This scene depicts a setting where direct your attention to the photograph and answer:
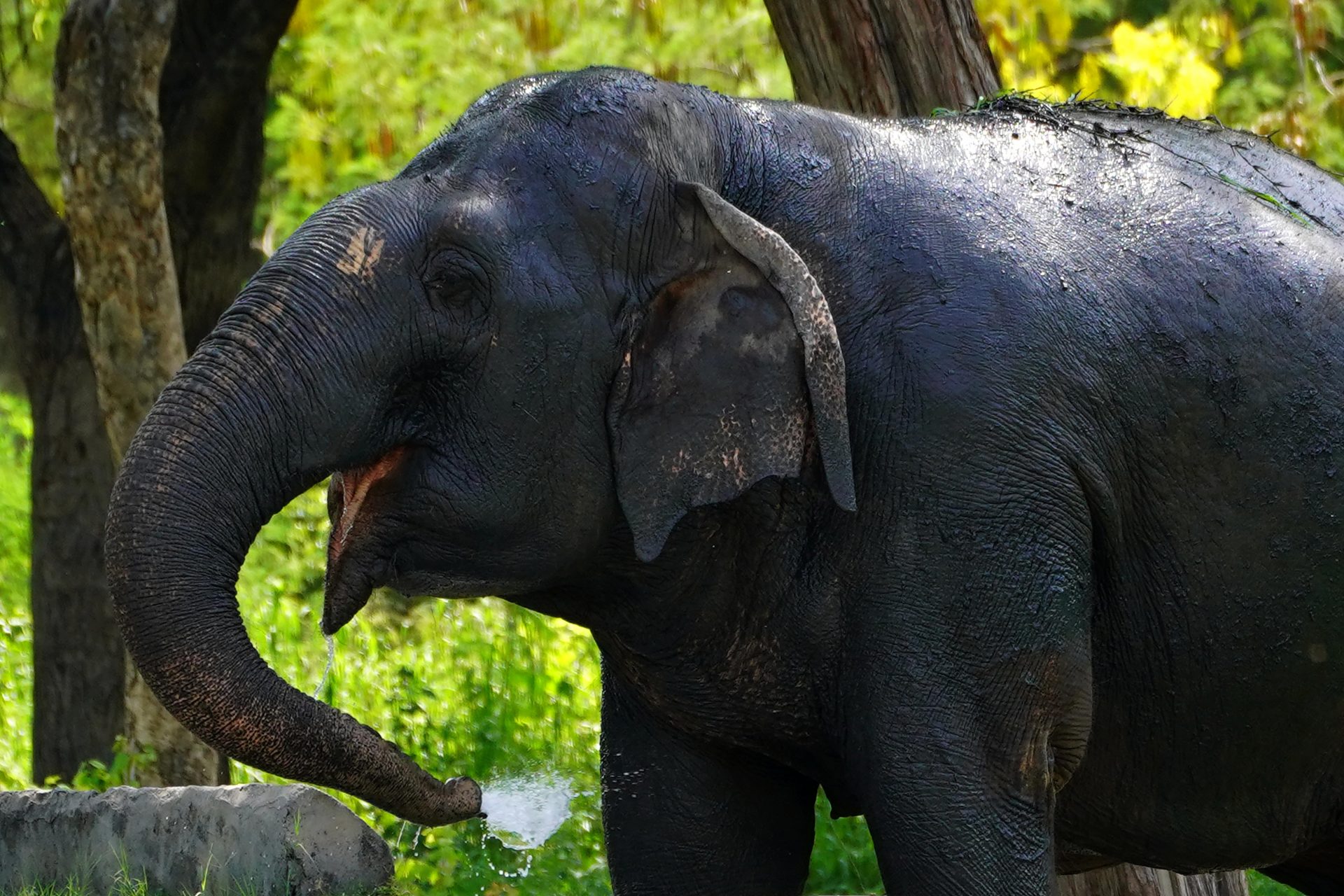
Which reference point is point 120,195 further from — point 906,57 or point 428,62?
point 428,62

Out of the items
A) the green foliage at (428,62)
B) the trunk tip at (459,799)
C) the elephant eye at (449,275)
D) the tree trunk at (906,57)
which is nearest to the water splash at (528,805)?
the tree trunk at (906,57)

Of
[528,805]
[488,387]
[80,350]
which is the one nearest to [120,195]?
[80,350]

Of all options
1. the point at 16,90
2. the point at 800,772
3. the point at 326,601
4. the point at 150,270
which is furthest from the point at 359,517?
the point at 16,90

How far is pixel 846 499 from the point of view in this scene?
12.9 feet

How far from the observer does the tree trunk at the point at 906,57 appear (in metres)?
6.45

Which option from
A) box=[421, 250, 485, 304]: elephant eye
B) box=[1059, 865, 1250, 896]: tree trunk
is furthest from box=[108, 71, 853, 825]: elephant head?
box=[1059, 865, 1250, 896]: tree trunk

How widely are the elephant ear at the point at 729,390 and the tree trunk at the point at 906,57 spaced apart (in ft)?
8.33

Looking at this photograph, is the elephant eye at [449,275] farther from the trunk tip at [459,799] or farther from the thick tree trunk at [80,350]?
the thick tree trunk at [80,350]

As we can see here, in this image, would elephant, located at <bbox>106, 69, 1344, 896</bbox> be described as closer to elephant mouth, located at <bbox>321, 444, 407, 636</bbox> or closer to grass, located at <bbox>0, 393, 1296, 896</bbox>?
elephant mouth, located at <bbox>321, 444, 407, 636</bbox>

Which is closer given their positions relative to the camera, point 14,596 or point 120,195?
point 120,195

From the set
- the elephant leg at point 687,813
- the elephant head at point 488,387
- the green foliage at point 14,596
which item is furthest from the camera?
the green foliage at point 14,596

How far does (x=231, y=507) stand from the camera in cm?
377

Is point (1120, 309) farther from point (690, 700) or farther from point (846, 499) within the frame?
point (690, 700)

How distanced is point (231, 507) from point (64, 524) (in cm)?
569
